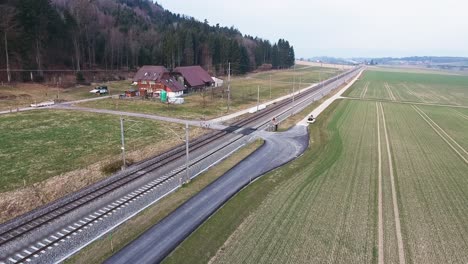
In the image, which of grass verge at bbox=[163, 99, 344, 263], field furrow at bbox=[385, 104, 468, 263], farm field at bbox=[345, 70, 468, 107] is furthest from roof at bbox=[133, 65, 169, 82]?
farm field at bbox=[345, 70, 468, 107]

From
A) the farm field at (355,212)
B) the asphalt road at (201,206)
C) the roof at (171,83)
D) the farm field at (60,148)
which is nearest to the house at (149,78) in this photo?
the roof at (171,83)

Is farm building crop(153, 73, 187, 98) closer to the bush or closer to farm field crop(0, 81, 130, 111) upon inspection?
farm field crop(0, 81, 130, 111)

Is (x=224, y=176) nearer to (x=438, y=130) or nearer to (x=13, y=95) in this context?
(x=438, y=130)

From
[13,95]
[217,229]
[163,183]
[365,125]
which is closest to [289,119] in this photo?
[365,125]

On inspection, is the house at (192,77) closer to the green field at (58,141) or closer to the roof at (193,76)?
the roof at (193,76)

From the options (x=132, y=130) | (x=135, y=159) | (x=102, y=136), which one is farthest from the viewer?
(x=132, y=130)

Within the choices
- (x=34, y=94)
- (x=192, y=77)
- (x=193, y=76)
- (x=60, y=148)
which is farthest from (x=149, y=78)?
(x=60, y=148)

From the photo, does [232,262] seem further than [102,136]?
No
